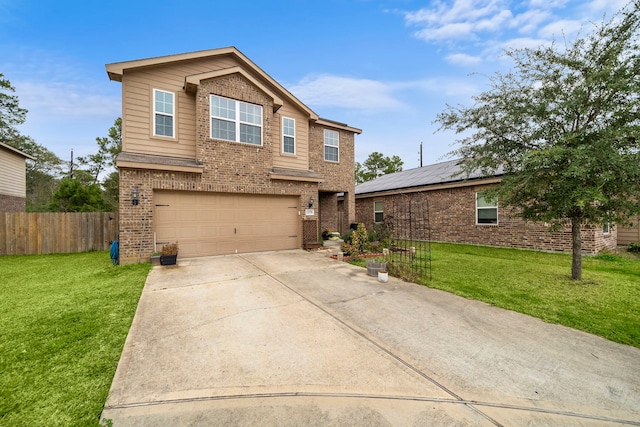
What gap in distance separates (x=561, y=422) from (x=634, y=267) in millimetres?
9320

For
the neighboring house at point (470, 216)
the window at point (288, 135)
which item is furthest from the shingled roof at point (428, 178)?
the window at point (288, 135)

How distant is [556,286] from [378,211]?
1160cm

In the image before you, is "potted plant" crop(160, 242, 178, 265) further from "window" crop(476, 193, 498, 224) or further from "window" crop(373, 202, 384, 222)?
"window" crop(476, 193, 498, 224)

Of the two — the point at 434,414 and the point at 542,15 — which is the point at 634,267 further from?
the point at 434,414

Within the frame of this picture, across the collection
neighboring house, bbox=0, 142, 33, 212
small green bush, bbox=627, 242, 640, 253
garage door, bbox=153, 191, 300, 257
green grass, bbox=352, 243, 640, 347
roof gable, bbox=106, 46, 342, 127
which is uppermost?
roof gable, bbox=106, 46, 342, 127

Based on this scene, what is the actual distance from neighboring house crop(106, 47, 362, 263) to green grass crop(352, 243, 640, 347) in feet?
20.0

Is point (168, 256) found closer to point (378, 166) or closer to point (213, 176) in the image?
point (213, 176)

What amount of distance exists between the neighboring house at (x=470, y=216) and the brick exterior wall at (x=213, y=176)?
21.9 feet

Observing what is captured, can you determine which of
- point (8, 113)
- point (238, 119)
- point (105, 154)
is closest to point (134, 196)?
point (238, 119)

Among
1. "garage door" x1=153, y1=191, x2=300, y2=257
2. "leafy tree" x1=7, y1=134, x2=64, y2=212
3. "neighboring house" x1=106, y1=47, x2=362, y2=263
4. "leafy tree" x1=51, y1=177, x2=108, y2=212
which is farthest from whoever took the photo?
"leafy tree" x1=7, y1=134, x2=64, y2=212

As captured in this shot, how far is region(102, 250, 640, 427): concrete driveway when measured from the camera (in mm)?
2123

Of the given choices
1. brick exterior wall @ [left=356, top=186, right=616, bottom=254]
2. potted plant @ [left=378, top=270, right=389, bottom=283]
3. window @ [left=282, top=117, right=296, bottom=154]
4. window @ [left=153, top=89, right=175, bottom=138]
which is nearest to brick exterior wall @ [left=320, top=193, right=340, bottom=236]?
brick exterior wall @ [left=356, top=186, right=616, bottom=254]

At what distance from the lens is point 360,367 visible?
2742 mm

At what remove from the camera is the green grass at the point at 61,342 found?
2111 millimetres
